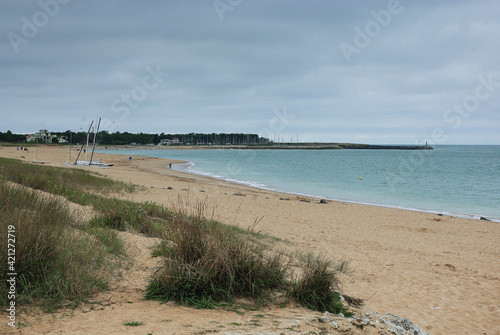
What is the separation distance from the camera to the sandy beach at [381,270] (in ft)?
12.0

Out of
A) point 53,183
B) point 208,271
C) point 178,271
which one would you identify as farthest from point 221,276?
point 53,183

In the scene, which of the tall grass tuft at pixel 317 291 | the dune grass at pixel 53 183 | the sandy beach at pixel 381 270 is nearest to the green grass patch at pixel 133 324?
the sandy beach at pixel 381 270

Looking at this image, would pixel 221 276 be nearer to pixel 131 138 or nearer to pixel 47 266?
pixel 47 266

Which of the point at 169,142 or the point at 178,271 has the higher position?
the point at 169,142

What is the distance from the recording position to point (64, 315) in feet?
11.7

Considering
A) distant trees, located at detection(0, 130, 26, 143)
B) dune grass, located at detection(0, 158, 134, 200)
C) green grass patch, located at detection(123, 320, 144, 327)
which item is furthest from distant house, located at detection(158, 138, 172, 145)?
green grass patch, located at detection(123, 320, 144, 327)

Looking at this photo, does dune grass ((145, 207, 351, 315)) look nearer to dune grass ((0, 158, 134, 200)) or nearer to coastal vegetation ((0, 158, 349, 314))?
coastal vegetation ((0, 158, 349, 314))

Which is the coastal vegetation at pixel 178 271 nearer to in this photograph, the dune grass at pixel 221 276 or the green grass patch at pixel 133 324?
the dune grass at pixel 221 276

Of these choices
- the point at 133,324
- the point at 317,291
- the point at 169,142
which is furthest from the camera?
the point at 169,142

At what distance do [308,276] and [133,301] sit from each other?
217cm

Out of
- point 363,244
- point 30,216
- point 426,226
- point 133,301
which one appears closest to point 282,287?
point 133,301

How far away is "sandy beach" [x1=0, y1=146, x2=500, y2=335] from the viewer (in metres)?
3.66

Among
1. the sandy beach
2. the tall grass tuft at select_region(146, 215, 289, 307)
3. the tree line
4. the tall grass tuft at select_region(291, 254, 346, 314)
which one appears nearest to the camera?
the sandy beach

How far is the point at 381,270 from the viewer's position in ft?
25.7
